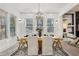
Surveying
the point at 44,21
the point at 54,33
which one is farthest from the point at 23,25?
the point at 54,33

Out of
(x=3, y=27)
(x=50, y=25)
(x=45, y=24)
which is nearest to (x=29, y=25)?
(x=45, y=24)

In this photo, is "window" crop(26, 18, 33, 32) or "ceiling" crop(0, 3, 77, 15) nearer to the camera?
"ceiling" crop(0, 3, 77, 15)

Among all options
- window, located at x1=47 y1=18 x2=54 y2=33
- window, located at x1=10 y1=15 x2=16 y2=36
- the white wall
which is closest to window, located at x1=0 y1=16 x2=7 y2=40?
window, located at x1=10 y1=15 x2=16 y2=36

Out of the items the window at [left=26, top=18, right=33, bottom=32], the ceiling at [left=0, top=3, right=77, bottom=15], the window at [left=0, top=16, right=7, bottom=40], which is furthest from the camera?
the window at [left=26, top=18, right=33, bottom=32]

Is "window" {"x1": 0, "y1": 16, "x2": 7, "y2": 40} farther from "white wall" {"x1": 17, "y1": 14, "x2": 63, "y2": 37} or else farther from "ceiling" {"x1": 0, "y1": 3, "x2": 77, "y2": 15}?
"white wall" {"x1": 17, "y1": 14, "x2": 63, "y2": 37}

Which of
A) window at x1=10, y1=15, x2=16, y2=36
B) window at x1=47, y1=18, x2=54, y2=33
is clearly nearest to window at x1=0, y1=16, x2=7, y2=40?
window at x1=10, y1=15, x2=16, y2=36

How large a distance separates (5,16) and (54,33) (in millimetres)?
1420

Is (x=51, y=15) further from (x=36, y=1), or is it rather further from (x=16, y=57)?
(x=16, y=57)

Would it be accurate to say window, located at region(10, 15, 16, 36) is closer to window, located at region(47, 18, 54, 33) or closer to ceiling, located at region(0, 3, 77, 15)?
ceiling, located at region(0, 3, 77, 15)

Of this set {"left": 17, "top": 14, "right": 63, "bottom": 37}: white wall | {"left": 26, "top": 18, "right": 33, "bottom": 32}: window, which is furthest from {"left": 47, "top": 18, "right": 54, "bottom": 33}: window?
{"left": 26, "top": 18, "right": 33, "bottom": 32}: window

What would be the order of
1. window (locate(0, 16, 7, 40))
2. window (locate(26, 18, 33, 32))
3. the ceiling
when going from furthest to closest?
window (locate(26, 18, 33, 32)) → window (locate(0, 16, 7, 40)) → the ceiling

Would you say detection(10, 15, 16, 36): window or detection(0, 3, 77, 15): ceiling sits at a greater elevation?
detection(0, 3, 77, 15): ceiling

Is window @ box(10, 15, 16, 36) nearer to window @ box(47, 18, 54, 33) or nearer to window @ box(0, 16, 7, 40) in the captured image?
window @ box(0, 16, 7, 40)

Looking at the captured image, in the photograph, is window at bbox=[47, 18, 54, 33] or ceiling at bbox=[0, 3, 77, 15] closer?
ceiling at bbox=[0, 3, 77, 15]
